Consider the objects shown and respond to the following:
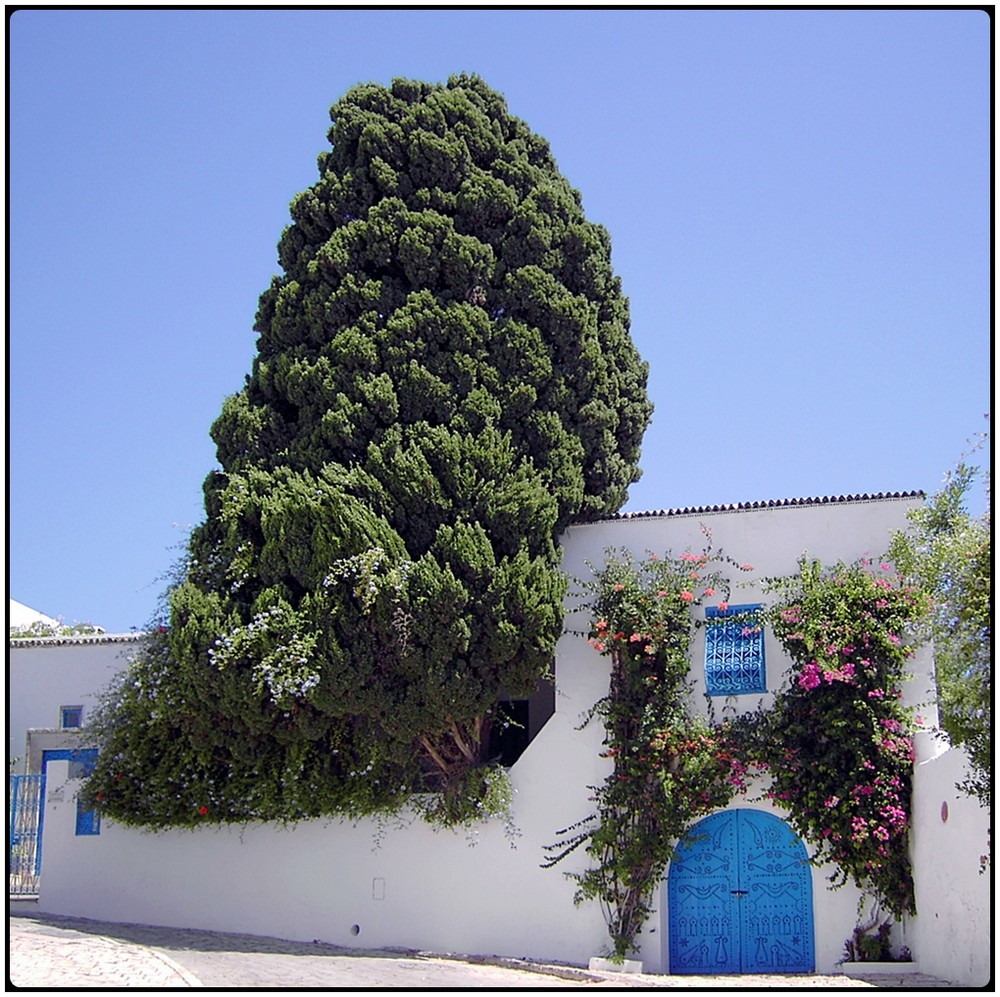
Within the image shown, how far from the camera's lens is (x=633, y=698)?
17000 millimetres

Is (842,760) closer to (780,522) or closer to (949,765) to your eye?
(949,765)

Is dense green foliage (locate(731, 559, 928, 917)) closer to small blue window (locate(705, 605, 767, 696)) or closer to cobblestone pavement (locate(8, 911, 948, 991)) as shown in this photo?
small blue window (locate(705, 605, 767, 696))

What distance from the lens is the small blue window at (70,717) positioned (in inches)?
971

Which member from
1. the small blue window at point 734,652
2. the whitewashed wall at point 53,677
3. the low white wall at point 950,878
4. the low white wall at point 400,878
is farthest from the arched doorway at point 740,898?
the whitewashed wall at point 53,677

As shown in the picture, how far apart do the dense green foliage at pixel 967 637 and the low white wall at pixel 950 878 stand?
23.6 inches

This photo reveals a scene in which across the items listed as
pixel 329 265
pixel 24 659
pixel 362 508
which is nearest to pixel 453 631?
pixel 362 508

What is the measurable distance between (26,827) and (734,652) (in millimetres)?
10820

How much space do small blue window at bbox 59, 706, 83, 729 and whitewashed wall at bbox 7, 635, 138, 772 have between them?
0.22 feet

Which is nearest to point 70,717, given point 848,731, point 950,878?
point 848,731

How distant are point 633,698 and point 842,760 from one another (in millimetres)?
2659

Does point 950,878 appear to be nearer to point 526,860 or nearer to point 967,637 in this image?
point 967,637

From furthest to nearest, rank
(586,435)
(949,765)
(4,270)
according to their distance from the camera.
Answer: (586,435) < (949,765) < (4,270)

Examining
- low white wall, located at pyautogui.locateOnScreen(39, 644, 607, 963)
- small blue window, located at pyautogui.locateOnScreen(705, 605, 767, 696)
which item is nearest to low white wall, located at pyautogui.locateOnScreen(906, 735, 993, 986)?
small blue window, located at pyautogui.locateOnScreen(705, 605, 767, 696)

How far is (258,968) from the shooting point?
14.3 metres
